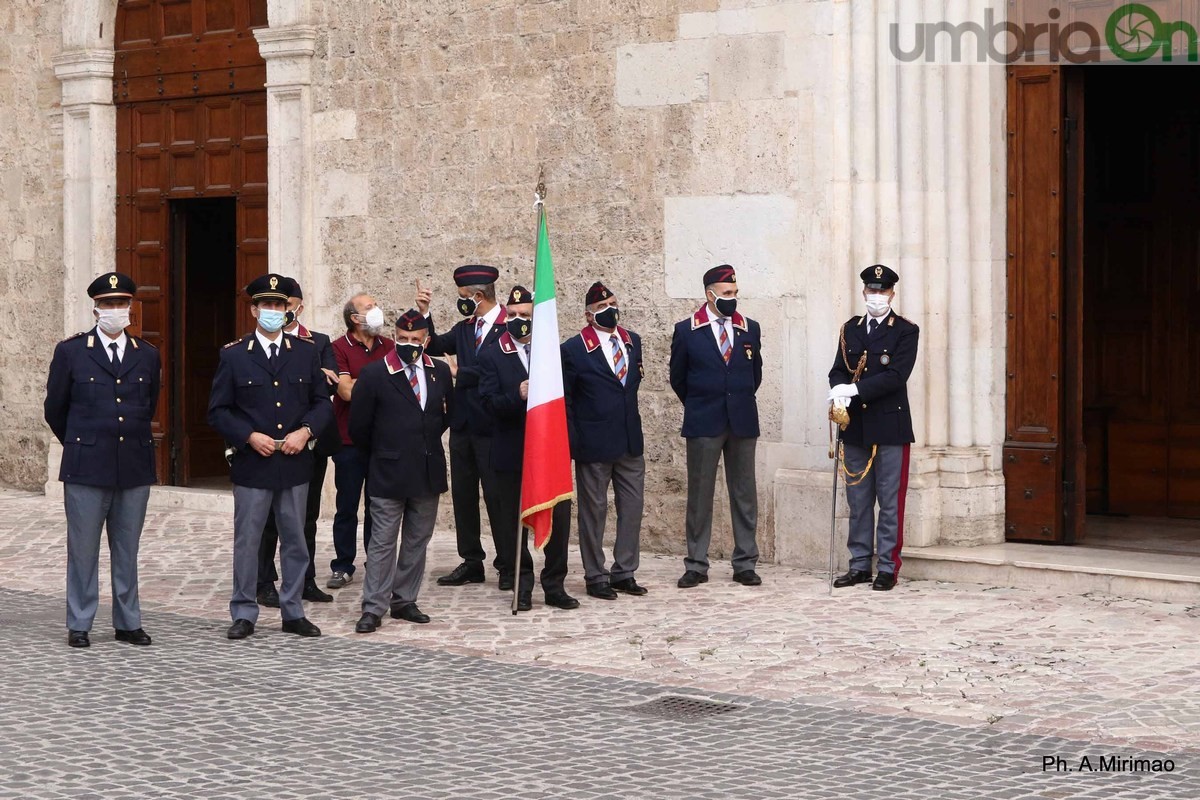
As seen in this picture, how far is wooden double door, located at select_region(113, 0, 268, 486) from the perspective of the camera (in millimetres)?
14570

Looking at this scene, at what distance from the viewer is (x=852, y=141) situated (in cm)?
1105

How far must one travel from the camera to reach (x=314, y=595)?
33.1 ft

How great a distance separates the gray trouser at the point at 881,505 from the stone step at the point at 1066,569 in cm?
31

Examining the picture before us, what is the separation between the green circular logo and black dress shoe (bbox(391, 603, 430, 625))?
516 cm

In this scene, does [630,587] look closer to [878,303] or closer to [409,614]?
[409,614]

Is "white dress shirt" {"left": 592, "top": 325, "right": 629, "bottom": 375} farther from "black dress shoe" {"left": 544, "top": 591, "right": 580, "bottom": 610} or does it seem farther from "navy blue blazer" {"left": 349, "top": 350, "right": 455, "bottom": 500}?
"black dress shoe" {"left": 544, "top": 591, "right": 580, "bottom": 610}

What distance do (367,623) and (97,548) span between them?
137cm

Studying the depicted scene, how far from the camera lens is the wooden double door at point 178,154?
14.6 meters

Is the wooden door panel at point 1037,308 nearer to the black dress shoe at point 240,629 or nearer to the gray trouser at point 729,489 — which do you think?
the gray trouser at point 729,489

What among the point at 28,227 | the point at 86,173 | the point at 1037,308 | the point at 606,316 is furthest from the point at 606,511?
the point at 28,227

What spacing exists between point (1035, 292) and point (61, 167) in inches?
346

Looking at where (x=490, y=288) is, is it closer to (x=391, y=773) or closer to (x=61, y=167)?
(x=391, y=773)

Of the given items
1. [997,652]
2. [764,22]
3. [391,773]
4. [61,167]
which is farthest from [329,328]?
[391,773]

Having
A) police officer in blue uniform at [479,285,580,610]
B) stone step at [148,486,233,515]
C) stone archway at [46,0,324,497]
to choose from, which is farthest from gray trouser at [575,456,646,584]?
stone archway at [46,0,324,497]
